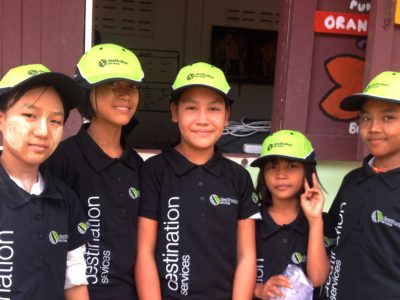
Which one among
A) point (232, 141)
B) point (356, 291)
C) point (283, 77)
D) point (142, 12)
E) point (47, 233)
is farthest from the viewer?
point (142, 12)

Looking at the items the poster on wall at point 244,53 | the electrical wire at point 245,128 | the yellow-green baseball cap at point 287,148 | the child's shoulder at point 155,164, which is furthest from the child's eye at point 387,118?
the poster on wall at point 244,53

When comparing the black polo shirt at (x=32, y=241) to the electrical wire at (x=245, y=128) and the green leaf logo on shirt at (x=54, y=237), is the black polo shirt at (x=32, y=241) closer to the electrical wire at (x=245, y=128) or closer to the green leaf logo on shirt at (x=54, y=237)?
the green leaf logo on shirt at (x=54, y=237)

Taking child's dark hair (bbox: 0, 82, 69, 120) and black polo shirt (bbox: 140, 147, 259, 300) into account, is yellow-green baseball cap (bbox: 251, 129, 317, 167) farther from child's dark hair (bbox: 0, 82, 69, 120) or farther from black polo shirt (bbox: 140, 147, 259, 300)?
child's dark hair (bbox: 0, 82, 69, 120)

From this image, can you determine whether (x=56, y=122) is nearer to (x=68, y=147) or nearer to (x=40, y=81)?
(x=40, y=81)

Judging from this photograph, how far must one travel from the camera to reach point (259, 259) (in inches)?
81.1

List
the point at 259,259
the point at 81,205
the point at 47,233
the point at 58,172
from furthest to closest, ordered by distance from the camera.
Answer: the point at 259,259 < the point at 58,172 < the point at 81,205 < the point at 47,233

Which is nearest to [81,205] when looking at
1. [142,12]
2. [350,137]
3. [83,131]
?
[83,131]

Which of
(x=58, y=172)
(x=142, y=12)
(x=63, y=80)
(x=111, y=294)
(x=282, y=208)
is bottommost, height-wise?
(x=111, y=294)

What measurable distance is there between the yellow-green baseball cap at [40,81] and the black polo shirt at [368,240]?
118 centimetres

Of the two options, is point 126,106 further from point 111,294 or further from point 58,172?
point 111,294

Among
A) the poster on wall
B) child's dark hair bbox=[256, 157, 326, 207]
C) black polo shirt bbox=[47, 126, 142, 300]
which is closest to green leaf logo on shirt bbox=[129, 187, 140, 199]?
black polo shirt bbox=[47, 126, 142, 300]

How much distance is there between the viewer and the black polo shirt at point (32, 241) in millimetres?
1411

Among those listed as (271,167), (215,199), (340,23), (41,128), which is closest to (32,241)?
(41,128)

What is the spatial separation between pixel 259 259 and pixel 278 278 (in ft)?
0.40
